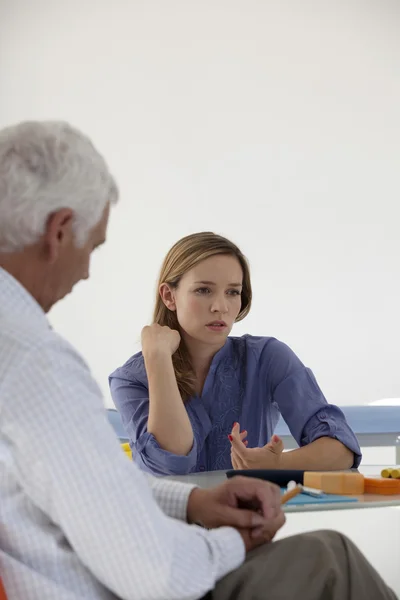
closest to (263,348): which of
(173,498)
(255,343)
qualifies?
(255,343)

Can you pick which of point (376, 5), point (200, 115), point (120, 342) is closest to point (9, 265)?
point (120, 342)

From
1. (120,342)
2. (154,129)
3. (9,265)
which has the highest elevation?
(154,129)

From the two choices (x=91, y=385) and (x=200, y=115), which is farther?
(x=200, y=115)

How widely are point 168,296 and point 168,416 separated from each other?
1.67 ft

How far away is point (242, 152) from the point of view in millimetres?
4617

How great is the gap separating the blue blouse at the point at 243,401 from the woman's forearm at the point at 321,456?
0.05 metres

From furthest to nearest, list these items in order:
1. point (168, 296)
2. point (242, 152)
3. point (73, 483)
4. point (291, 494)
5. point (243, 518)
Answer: point (242, 152) < point (168, 296) < point (291, 494) < point (243, 518) < point (73, 483)

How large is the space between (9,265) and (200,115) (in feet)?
11.7

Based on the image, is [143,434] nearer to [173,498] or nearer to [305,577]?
[173,498]

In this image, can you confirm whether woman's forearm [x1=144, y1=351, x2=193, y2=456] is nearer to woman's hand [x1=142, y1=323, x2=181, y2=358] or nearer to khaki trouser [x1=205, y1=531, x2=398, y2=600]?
woman's hand [x1=142, y1=323, x2=181, y2=358]

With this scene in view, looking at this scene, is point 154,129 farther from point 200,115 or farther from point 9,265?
point 9,265

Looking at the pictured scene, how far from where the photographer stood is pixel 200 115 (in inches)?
182

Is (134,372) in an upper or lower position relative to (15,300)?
lower

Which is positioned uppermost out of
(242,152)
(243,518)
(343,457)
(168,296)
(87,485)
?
(242,152)
